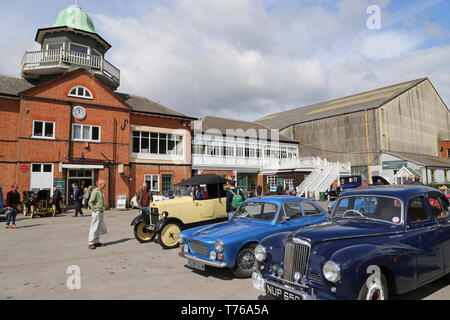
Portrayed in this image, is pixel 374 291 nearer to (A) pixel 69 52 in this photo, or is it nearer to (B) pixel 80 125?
(B) pixel 80 125

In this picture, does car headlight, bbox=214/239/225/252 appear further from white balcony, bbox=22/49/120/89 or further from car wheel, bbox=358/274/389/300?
white balcony, bbox=22/49/120/89

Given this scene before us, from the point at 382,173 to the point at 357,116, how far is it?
24.5ft

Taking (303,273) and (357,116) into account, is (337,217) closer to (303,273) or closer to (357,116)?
(303,273)

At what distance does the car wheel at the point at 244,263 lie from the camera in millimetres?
5316

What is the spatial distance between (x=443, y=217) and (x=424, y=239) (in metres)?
0.95

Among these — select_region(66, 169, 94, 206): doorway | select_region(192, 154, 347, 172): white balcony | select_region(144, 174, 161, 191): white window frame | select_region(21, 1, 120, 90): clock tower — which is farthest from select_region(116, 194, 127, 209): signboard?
select_region(21, 1, 120, 90): clock tower

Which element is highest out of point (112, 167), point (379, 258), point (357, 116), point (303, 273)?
point (357, 116)

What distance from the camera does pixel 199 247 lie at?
5551 mm

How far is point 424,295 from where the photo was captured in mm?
4383

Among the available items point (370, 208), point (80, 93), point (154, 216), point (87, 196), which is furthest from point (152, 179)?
point (370, 208)

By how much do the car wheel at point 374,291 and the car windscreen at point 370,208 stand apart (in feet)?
3.64

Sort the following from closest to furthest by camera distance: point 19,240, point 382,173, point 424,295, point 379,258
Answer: point 379,258 < point 424,295 < point 19,240 < point 382,173

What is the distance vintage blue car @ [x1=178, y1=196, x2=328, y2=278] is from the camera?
5.22 metres
